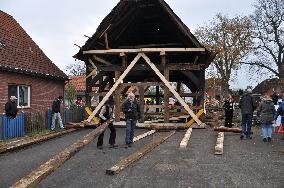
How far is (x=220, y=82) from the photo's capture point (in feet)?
168

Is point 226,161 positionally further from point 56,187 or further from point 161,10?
point 161,10

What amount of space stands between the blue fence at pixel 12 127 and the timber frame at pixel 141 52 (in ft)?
12.0

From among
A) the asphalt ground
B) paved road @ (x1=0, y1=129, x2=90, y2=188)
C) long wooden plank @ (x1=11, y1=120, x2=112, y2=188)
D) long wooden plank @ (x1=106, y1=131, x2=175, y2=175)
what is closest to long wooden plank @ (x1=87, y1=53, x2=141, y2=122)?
paved road @ (x1=0, y1=129, x2=90, y2=188)

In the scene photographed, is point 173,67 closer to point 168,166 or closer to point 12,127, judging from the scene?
point 12,127

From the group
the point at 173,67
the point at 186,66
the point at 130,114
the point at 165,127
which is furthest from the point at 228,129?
the point at 130,114

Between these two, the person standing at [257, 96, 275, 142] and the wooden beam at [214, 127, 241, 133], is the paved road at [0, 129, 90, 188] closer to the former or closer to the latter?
the wooden beam at [214, 127, 241, 133]

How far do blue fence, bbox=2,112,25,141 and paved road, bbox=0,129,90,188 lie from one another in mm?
1726

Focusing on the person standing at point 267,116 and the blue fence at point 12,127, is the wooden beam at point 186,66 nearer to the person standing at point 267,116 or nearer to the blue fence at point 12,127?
the person standing at point 267,116

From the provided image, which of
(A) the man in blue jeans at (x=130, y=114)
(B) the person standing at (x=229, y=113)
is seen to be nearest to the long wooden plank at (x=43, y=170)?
(A) the man in blue jeans at (x=130, y=114)

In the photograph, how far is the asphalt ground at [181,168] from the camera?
709cm

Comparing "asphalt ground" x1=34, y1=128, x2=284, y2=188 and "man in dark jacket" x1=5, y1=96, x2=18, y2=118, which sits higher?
"man in dark jacket" x1=5, y1=96, x2=18, y2=118

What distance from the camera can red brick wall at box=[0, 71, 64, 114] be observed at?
18.2 meters

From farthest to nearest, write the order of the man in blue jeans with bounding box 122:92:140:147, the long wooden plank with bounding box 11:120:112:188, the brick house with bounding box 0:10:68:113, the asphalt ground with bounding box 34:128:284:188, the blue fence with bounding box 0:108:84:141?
the brick house with bounding box 0:10:68:113
the blue fence with bounding box 0:108:84:141
the man in blue jeans with bounding box 122:92:140:147
the asphalt ground with bounding box 34:128:284:188
the long wooden plank with bounding box 11:120:112:188

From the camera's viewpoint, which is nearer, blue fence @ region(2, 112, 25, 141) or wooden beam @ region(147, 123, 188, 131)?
blue fence @ region(2, 112, 25, 141)
